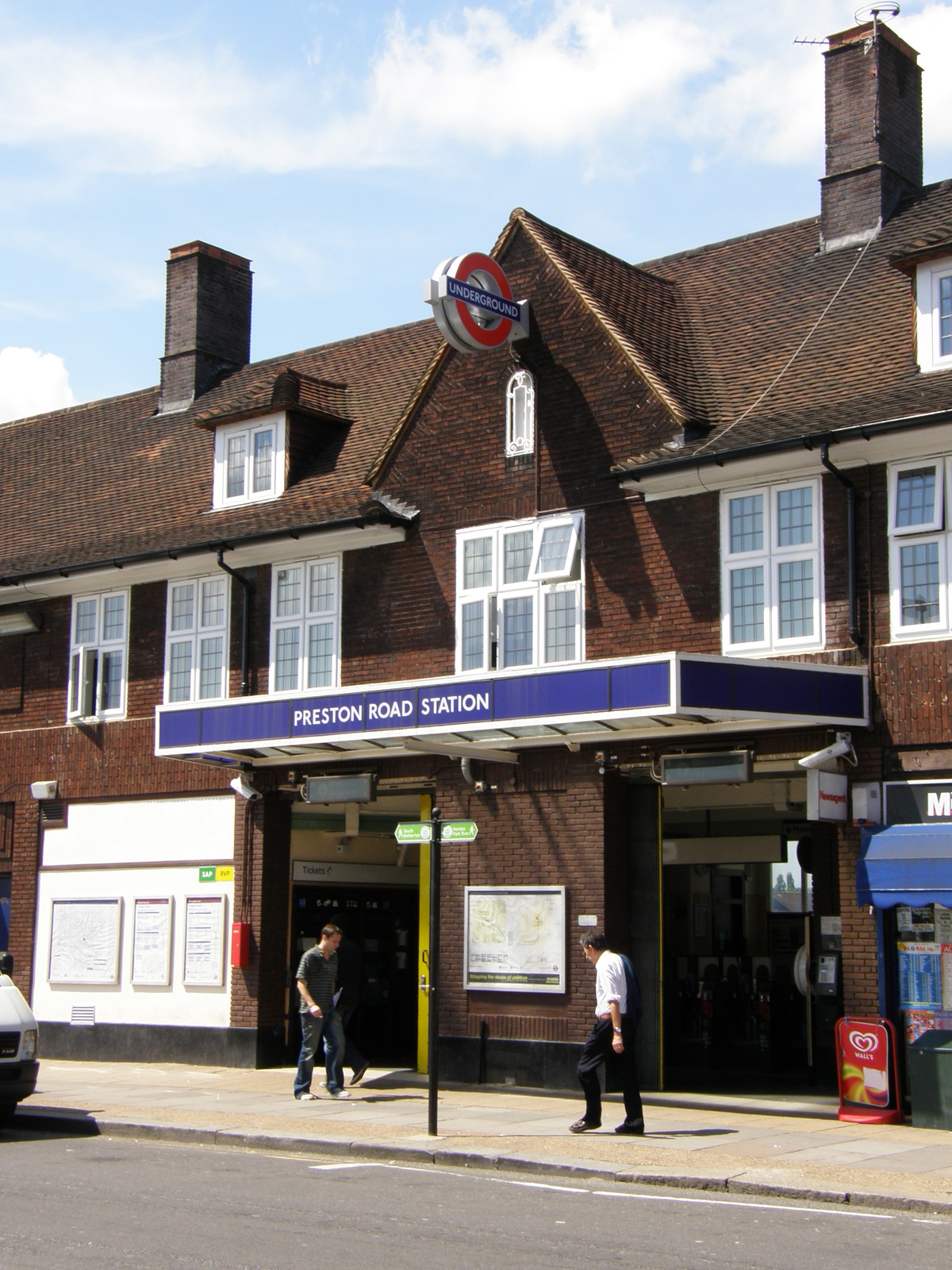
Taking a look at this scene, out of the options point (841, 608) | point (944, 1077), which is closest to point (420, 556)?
point (841, 608)

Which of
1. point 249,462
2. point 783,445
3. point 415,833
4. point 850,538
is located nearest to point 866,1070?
point 415,833

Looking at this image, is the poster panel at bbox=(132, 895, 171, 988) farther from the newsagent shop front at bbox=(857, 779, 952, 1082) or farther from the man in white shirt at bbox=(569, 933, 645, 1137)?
the newsagent shop front at bbox=(857, 779, 952, 1082)

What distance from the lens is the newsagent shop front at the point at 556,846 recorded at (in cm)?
1558

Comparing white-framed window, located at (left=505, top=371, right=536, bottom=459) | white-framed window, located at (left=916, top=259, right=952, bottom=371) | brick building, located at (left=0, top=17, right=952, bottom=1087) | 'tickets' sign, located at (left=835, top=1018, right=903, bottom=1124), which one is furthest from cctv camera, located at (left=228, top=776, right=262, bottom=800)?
white-framed window, located at (left=916, top=259, right=952, bottom=371)

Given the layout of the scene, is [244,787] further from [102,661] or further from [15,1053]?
[15,1053]

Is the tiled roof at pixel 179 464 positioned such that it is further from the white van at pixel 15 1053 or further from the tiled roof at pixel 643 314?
the white van at pixel 15 1053

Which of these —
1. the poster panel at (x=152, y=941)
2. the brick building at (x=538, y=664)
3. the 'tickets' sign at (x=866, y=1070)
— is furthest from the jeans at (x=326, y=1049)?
the 'tickets' sign at (x=866, y=1070)

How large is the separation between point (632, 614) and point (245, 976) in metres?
7.12

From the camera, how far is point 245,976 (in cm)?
2000

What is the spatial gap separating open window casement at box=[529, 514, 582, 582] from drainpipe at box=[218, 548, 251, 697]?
4.69 metres

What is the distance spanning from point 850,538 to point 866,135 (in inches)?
254

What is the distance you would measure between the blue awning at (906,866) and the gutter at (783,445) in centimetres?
377

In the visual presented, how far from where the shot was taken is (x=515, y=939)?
57.5 ft

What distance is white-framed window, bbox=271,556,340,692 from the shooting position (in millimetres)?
20109
